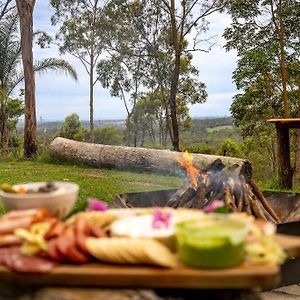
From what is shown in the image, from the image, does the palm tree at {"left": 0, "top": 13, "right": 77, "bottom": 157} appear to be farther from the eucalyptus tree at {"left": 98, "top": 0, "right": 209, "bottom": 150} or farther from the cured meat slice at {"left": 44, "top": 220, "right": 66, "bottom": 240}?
the cured meat slice at {"left": 44, "top": 220, "right": 66, "bottom": 240}

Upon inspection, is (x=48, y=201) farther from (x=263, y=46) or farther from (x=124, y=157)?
(x=263, y=46)

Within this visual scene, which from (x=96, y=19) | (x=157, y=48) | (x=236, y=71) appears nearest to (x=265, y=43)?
(x=236, y=71)

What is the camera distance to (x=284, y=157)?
18.7 feet

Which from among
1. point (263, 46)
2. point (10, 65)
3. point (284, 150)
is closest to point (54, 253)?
point (284, 150)

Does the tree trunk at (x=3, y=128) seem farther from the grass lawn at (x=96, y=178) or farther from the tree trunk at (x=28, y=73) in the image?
the grass lawn at (x=96, y=178)

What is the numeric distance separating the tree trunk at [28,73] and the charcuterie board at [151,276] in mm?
10097

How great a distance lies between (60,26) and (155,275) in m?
17.8

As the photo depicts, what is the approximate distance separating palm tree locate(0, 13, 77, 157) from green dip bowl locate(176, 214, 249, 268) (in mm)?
11359

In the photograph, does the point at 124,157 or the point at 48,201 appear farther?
the point at 124,157

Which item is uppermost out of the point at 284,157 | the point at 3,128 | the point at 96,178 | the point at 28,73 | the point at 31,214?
the point at 28,73

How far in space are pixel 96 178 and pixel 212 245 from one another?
21.2 feet

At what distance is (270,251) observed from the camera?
1.12 m

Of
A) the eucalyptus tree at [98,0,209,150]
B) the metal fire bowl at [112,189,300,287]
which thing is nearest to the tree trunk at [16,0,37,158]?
the eucalyptus tree at [98,0,209,150]

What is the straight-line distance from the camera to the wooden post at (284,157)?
5.39 meters
